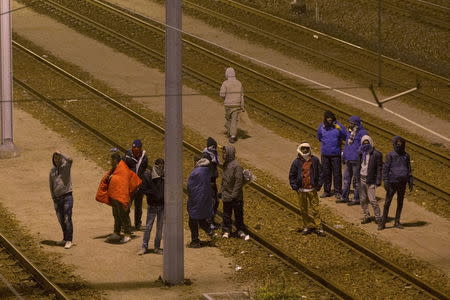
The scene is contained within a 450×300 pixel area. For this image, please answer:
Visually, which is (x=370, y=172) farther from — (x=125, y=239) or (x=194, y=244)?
(x=125, y=239)

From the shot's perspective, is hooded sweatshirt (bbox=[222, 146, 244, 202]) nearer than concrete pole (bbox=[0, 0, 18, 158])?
Yes

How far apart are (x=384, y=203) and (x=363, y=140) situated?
1.28 m

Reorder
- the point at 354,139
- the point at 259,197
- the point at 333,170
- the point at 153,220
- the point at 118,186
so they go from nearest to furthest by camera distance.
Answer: the point at 153,220 < the point at 118,186 < the point at 354,139 < the point at 333,170 < the point at 259,197

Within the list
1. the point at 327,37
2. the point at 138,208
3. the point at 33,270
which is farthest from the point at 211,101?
the point at 33,270

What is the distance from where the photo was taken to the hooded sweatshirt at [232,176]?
20031 mm

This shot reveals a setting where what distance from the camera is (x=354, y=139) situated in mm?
21609

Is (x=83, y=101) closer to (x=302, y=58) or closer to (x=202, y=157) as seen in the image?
(x=302, y=58)

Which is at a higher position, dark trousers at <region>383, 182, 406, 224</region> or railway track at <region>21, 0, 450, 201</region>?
dark trousers at <region>383, 182, 406, 224</region>

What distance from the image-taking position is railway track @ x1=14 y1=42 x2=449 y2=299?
60.6ft

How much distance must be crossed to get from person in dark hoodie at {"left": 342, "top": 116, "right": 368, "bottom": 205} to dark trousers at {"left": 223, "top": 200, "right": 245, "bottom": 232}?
2310 millimetres

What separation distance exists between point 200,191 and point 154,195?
0.77 m

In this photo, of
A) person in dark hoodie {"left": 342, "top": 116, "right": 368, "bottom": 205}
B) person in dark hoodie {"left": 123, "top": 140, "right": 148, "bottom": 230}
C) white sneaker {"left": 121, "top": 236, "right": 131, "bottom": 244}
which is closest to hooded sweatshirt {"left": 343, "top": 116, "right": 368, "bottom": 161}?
person in dark hoodie {"left": 342, "top": 116, "right": 368, "bottom": 205}

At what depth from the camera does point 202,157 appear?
19.9m

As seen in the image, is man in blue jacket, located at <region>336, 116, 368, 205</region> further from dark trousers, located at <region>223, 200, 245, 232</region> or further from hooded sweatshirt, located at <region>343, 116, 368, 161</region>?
dark trousers, located at <region>223, 200, 245, 232</region>
